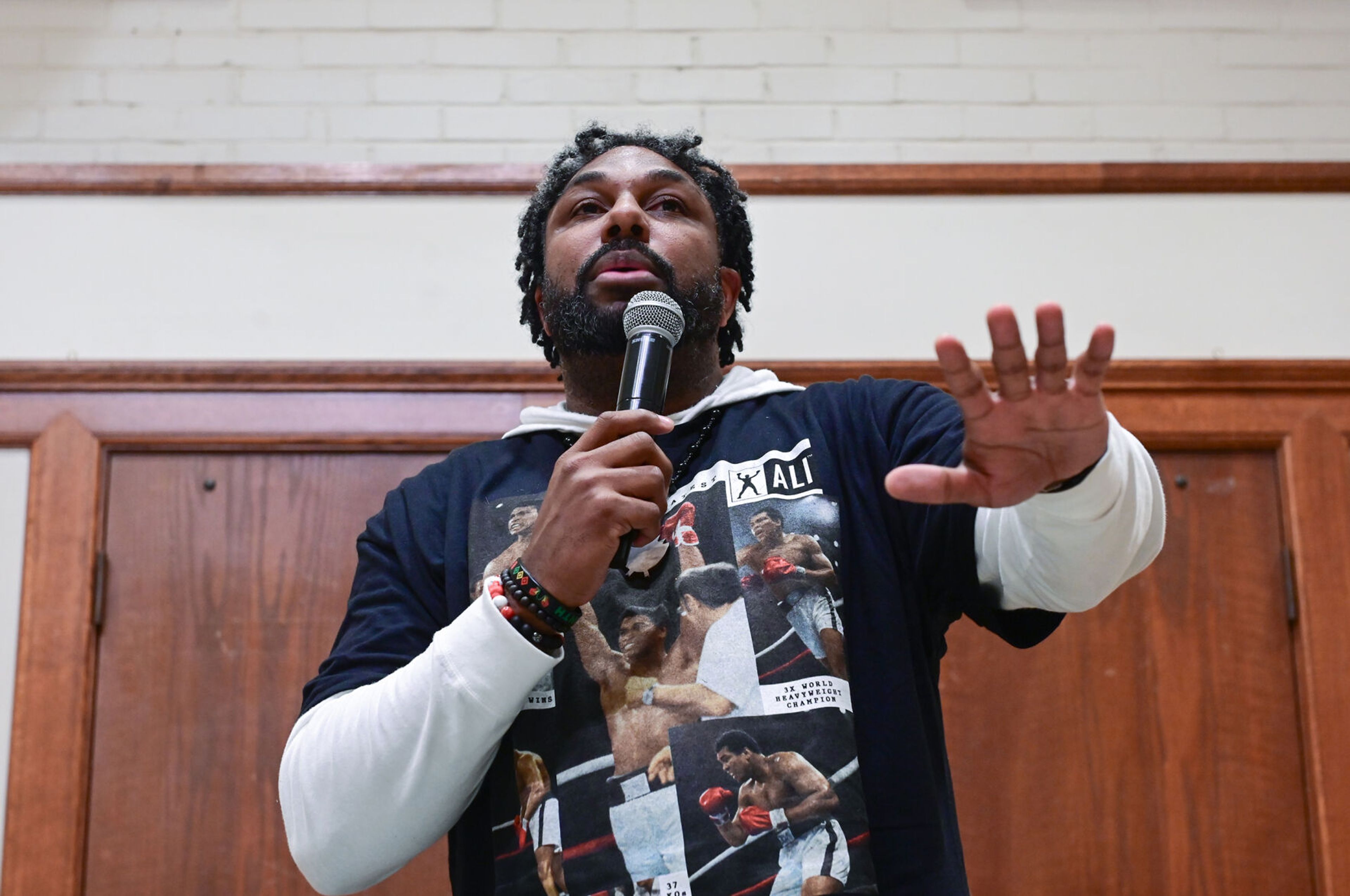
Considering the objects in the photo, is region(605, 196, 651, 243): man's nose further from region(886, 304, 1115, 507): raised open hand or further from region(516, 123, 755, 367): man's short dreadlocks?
region(886, 304, 1115, 507): raised open hand

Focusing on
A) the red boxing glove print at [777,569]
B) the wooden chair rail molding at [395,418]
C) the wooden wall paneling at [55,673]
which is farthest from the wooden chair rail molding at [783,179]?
the red boxing glove print at [777,569]

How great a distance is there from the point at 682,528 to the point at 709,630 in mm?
116

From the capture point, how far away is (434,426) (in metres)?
2.31

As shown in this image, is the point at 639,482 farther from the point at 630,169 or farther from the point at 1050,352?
the point at 630,169

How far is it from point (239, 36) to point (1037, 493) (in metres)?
2.09

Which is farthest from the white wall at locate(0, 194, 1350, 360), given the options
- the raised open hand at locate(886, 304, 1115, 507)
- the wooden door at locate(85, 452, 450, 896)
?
the raised open hand at locate(886, 304, 1115, 507)

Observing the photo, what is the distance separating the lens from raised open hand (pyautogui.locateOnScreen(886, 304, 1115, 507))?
3.09 ft

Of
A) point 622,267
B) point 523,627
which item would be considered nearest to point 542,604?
point 523,627

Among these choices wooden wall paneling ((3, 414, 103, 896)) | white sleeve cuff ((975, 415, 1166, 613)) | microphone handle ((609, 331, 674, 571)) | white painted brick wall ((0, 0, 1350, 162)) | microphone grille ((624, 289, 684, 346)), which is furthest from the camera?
white painted brick wall ((0, 0, 1350, 162))

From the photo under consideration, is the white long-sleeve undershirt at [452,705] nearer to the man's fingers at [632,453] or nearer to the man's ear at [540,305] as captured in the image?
the man's fingers at [632,453]

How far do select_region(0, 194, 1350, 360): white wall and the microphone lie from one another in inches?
39.3

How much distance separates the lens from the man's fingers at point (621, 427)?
3.72 feet

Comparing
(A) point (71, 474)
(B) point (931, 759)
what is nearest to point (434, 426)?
(A) point (71, 474)

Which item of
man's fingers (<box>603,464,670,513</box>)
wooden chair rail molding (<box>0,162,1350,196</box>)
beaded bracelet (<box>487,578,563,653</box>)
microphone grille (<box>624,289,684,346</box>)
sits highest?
wooden chair rail molding (<box>0,162,1350,196</box>)
